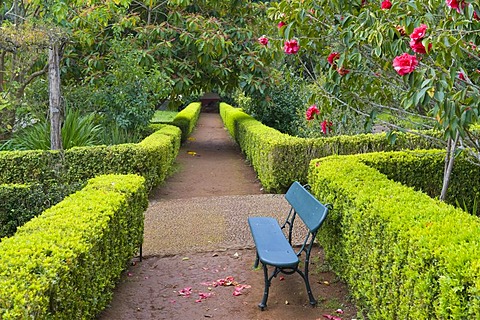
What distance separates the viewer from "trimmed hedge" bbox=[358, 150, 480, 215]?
6.30 m

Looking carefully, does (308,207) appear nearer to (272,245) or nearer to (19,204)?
(272,245)

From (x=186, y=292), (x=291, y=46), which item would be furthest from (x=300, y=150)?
(x=186, y=292)

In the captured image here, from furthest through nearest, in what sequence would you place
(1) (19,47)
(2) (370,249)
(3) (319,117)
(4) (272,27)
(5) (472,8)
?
1. (4) (272,27)
2. (1) (19,47)
3. (3) (319,117)
4. (2) (370,249)
5. (5) (472,8)

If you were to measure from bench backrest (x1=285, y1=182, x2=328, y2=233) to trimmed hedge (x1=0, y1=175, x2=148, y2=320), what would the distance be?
168cm

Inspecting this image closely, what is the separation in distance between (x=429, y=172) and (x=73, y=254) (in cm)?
503

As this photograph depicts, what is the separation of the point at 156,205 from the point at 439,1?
542cm

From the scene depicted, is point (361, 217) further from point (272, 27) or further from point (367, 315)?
point (272, 27)

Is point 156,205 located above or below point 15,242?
below

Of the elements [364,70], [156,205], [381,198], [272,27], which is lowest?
[156,205]

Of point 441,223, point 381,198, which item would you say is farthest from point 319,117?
point 441,223

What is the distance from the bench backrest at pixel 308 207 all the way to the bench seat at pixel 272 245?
0.29 metres

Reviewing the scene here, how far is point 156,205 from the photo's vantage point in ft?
25.6

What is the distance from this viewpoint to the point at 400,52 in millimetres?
3523

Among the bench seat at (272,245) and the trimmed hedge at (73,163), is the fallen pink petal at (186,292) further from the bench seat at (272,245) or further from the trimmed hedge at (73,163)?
the trimmed hedge at (73,163)
